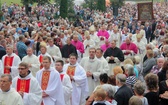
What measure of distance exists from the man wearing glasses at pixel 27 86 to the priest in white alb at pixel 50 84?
3.28ft

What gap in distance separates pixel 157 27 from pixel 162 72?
15.4m

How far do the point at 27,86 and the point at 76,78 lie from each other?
121 inches

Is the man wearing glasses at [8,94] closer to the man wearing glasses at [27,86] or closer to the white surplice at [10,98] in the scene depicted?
the white surplice at [10,98]

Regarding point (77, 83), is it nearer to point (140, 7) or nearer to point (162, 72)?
point (162, 72)

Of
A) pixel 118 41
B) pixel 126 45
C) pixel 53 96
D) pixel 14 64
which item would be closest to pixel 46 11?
pixel 118 41

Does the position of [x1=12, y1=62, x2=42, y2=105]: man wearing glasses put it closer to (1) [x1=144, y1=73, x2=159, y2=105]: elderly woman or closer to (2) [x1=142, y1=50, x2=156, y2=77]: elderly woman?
(1) [x1=144, y1=73, x2=159, y2=105]: elderly woman

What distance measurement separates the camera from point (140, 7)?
80.6 feet

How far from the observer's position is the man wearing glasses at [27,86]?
9205mm

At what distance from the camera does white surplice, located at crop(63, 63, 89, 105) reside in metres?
12.3

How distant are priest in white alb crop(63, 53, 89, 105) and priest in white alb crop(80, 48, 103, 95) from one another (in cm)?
62

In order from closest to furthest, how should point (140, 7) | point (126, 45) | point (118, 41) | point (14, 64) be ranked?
point (14, 64), point (126, 45), point (118, 41), point (140, 7)

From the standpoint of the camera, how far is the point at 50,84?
1055 cm

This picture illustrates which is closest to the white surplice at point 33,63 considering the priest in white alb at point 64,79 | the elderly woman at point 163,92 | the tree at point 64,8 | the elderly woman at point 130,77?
the priest in white alb at point 64,79

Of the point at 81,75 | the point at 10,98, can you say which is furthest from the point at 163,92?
the point at 81,75
